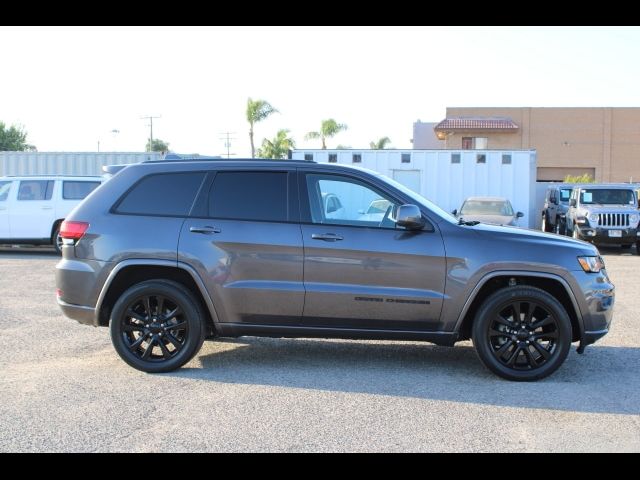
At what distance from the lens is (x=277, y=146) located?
147 ft

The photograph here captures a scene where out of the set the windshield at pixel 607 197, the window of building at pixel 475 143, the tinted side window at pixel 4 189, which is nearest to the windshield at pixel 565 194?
the windshield at pixel 607 197

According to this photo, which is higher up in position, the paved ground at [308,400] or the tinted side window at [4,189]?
the tinted side window at [4,189]

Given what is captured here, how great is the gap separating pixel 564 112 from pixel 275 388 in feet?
157

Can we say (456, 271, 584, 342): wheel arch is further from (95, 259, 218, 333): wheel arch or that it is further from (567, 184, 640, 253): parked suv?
(567, 184, 640, 253): parked suv

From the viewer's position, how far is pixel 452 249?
5.90 metres

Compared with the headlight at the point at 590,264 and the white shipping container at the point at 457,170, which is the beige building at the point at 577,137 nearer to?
the white shipping container at the point at 457,170

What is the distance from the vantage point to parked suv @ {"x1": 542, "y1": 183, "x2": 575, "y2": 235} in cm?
2270

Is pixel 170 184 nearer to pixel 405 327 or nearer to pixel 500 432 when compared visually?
pixel 405 327

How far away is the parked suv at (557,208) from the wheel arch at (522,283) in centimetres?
1677

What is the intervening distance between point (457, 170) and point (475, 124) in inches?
1079

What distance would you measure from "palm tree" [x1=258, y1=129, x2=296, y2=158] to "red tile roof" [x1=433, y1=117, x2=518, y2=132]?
10.6 meters

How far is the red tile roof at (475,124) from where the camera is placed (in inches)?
1845
